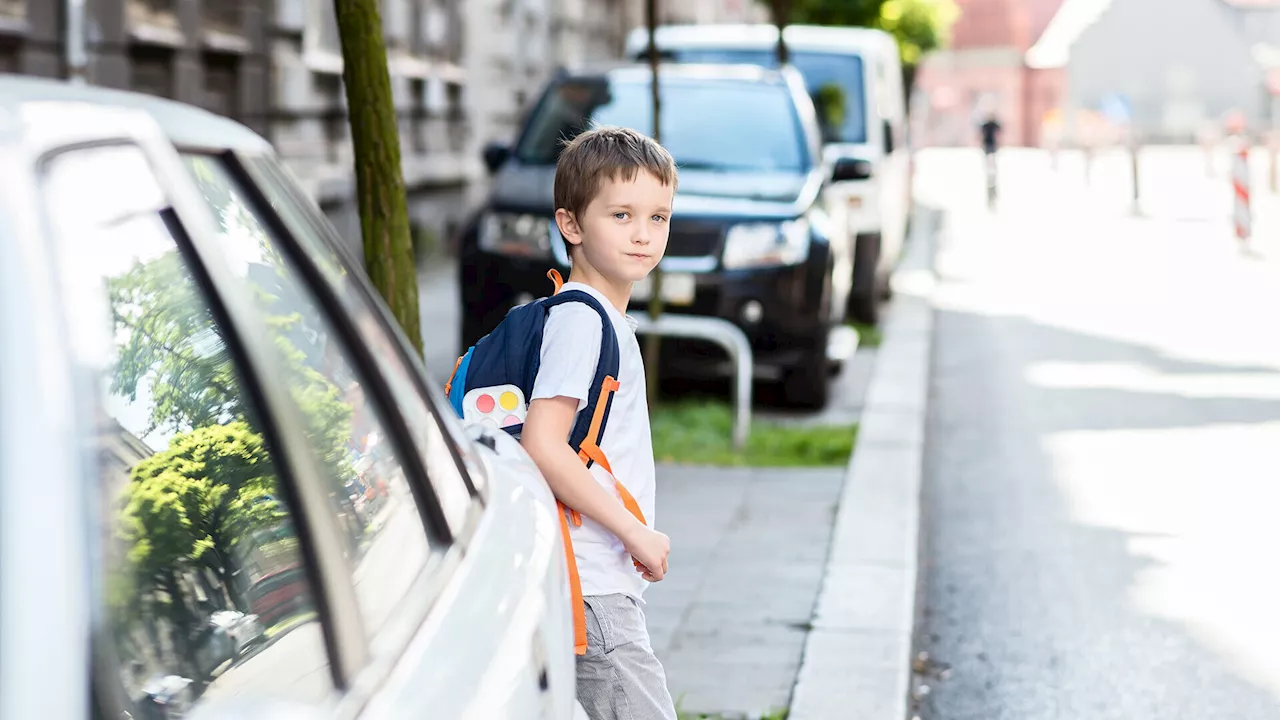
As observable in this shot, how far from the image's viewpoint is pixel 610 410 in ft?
8.50

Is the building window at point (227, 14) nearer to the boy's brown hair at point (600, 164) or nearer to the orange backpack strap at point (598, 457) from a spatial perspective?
the boy's brown hair at point (600, 164)

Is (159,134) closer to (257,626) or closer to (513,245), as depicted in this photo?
(257,626)

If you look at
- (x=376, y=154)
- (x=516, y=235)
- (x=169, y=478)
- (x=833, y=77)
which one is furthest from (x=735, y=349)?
(x=169, y=478)

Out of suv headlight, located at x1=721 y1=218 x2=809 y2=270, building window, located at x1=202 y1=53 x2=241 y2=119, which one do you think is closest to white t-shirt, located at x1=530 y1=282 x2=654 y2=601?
suv headlight, located at x1=721 y1=218 x2=809 y2=270

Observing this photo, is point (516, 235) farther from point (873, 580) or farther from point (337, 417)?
point (337, 417)

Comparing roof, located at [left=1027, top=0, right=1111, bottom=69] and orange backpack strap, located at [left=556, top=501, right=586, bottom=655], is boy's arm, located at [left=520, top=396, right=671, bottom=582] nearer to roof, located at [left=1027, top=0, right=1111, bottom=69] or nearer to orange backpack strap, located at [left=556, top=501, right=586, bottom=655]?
orange backpack strap, located at [left=556, top=501, right=586, bottom=655]

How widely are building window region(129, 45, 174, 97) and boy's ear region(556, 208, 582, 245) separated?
950 cm

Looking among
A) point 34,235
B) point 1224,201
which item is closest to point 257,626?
point 34,235

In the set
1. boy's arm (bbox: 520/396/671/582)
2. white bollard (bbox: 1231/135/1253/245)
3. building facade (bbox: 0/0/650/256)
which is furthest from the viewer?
white bollard (bbox: 1231/135/1253/245)

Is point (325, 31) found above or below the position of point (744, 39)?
above

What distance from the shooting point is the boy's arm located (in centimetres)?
247

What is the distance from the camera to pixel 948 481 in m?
8.20

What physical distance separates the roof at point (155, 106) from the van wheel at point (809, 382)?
26.0 ft

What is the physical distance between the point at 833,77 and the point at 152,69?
16.9ft
